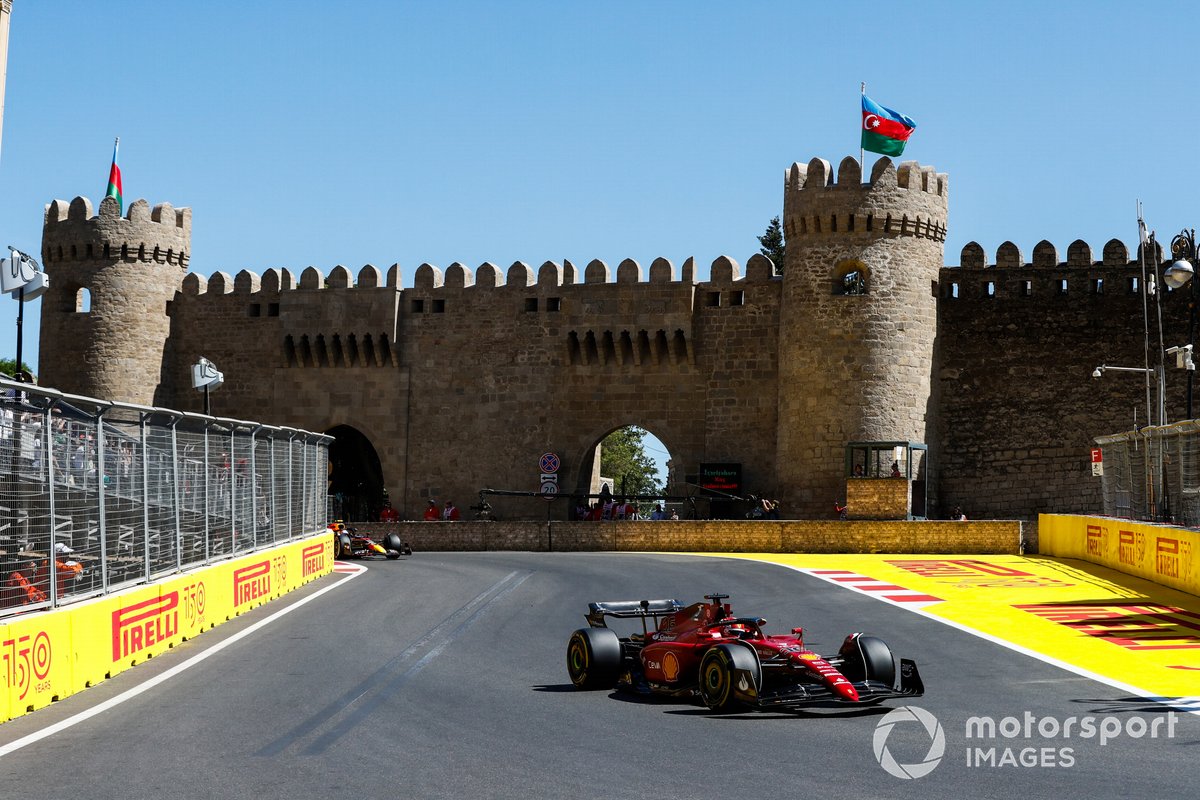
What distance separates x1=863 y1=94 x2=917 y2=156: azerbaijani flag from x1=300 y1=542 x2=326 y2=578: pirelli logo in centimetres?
1930

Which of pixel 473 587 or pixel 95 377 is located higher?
pixel 95 377

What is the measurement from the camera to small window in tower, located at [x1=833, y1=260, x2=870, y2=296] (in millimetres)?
38125

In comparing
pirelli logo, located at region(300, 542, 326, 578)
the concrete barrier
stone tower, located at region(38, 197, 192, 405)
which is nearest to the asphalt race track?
pirelli logo, located at region(300, 542, 326, 578)

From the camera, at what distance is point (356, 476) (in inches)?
1848

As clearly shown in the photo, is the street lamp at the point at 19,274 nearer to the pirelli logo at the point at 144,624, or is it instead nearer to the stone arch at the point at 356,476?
the pirelli logo at the point at 144,624

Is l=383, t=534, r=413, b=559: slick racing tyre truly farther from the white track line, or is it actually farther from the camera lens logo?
the camera lens logo

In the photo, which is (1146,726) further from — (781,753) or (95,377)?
(95,377)

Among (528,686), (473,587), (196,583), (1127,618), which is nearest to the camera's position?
(528,686)

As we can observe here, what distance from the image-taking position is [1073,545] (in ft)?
93.4

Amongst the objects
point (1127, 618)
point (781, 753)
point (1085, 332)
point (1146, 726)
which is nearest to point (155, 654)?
point (781, 753)

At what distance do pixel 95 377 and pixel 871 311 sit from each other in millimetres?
23096

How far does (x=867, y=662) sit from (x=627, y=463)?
82.9 m

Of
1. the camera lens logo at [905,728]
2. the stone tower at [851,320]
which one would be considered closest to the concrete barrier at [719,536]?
the stone tower at [851,320]

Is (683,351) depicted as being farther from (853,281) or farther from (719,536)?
(719,536)
